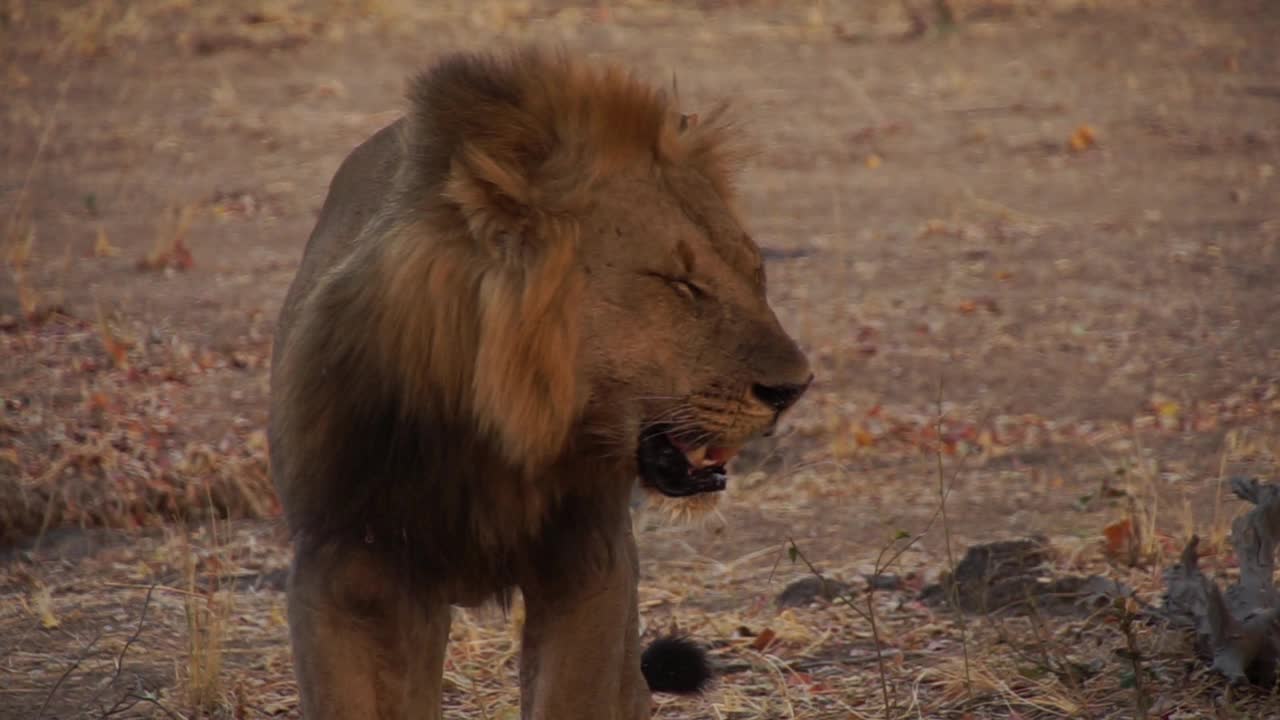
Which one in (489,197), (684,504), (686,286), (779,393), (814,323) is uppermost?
(489,197)

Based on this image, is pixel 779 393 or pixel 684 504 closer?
pixel 779 393

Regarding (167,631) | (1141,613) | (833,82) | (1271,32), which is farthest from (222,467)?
(1271,32)

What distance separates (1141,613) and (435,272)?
208 cm

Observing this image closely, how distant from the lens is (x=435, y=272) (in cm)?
271

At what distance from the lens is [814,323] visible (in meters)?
7.94

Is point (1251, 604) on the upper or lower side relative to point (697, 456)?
lower

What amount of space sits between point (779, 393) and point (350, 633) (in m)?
0.77

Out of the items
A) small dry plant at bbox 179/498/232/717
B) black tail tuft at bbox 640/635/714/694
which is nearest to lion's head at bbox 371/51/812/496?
black tail tuft at bbox 640/635/714/694

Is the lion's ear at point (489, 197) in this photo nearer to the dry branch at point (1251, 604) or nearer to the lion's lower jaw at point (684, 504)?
the lion's lower jaw at point (684, 504)

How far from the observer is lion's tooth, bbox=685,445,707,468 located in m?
2.82

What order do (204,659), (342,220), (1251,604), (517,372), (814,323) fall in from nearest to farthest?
(517,372) < (342,220) < (1251,604) < (204,659) < (814,323)

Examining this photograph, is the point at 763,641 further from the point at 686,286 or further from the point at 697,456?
the point at 686,286

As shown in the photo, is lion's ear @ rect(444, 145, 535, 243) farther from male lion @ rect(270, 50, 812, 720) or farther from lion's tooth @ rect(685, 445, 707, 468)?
lion's tooth @ rect(685, 445, 707, 468)

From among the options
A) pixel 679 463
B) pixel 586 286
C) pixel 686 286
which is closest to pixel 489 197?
pixel 586 286
